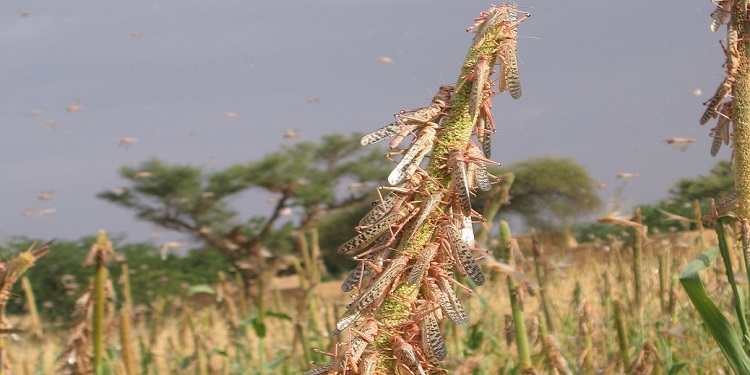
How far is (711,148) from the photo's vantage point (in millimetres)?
1581

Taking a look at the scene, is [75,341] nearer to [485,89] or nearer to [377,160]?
[485,89]

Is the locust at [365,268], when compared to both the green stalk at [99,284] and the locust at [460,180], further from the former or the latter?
the green stalk at [99,284]

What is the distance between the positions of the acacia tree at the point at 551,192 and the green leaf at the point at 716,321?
3006cm

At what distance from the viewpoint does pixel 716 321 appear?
1.39 metres

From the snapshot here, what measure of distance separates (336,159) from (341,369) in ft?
113

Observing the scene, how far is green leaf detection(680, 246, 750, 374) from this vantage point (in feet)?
4.49

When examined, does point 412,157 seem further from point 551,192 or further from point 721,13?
point 551,192

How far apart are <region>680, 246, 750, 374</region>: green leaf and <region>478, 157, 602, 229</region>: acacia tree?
98.6ft

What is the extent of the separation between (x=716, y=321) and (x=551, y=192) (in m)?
31.2

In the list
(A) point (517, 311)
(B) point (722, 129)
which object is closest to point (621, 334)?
(A) point (517, 311)

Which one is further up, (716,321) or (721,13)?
(721,13)

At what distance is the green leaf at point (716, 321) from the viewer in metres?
1.37

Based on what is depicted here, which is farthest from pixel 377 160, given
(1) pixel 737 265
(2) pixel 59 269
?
(1) pixel 737 265

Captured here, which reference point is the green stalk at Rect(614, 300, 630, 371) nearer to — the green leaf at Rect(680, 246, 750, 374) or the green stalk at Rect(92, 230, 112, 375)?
the green leaf at Rect(680, 246, 750, 374)
